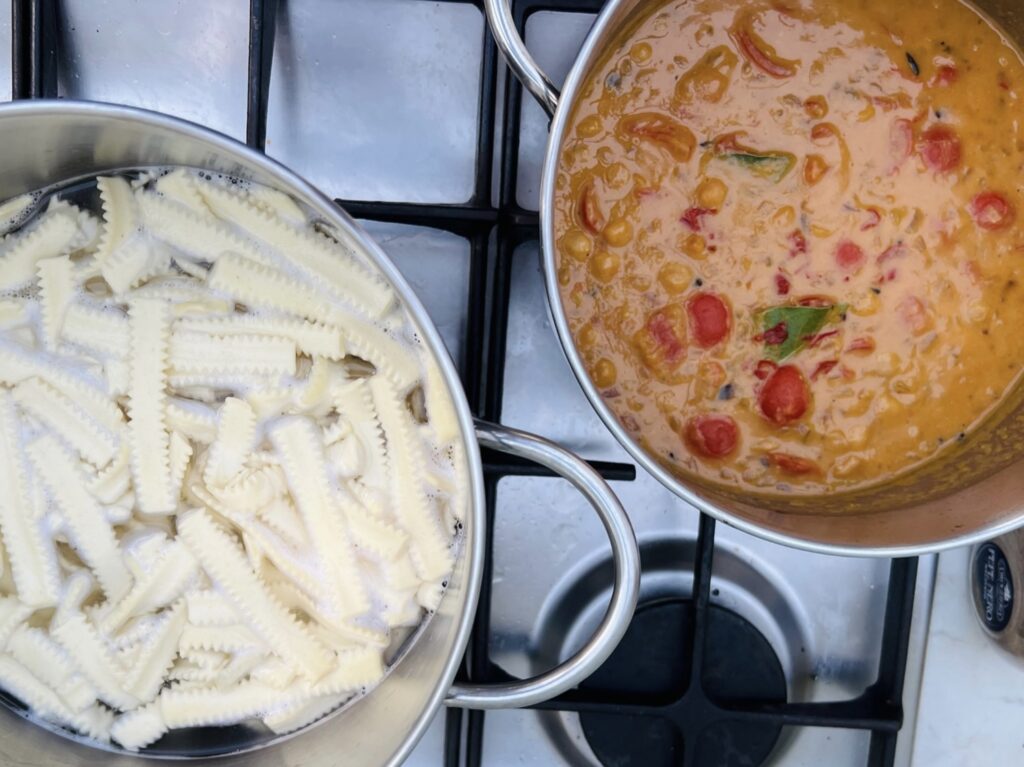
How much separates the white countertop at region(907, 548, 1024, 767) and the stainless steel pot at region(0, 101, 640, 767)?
38 cm

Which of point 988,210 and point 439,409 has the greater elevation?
point 988,210

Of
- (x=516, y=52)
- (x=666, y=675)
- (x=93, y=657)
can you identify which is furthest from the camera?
(x=666, y=675)

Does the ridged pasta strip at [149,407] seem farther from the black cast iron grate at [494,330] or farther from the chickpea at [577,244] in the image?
the chickpea at [577,244]

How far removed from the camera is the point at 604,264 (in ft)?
2.27

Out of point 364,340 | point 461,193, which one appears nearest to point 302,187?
point 364,340

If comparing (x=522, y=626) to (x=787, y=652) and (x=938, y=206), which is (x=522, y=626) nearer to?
(x=787, y=652)

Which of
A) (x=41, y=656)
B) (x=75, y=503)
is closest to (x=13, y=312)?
(x=75, y=503)

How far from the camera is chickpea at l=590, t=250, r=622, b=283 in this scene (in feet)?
2.27

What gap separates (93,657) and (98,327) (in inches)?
10.1

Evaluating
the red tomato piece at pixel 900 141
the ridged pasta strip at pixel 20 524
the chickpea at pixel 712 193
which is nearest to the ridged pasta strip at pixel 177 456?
the ridged pasta strip at pixel 20 524

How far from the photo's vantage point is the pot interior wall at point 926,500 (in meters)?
0.66

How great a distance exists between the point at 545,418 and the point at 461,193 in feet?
0.72

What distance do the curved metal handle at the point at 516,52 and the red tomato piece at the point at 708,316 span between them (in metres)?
0.20

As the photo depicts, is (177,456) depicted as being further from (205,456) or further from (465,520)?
(465,520)
